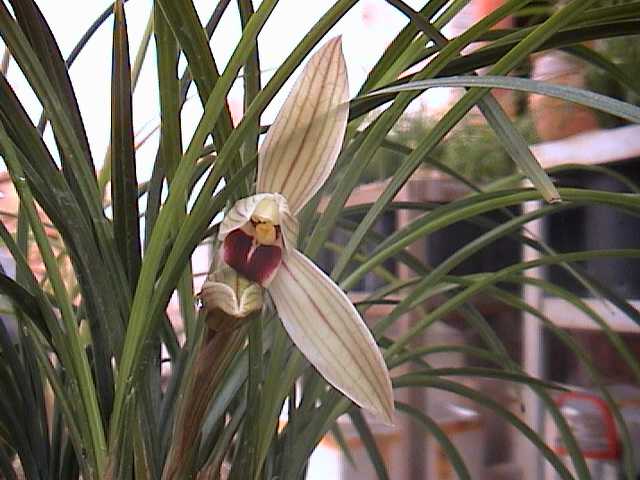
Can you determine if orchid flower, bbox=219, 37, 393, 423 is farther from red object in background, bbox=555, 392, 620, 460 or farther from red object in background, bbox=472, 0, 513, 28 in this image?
red object in background, bbox=472, 0, 513, 28

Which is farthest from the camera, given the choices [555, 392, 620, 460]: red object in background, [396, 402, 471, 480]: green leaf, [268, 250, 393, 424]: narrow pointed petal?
[555, 392, 620, 460]: red object in background

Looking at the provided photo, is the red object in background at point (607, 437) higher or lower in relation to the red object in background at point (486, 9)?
lower

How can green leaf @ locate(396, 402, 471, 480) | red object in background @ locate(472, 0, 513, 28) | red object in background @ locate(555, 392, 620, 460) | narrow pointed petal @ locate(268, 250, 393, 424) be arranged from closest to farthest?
1. narrow pointed petal @ locate(268, 250, 393, 424)
2. green leaf @ locate(396, 402, 471, 480)
3. red object in background @ locate(555, 392, 620, 460)
4. red object in background @ locate(472, 0, 513, 28)

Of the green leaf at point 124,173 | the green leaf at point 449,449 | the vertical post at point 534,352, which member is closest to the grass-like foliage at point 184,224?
the green leaf at point 124,173

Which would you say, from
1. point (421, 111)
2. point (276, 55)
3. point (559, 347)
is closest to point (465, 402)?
point (559, 347)

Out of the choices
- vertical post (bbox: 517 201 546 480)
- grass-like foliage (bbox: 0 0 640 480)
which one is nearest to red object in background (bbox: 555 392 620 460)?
vertical post (bbox: 517 201 546 480)

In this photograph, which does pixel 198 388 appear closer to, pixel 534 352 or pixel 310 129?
pixel 310 129

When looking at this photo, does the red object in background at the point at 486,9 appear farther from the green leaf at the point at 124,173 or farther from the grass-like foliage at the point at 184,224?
the green leaf at the point at 124,173

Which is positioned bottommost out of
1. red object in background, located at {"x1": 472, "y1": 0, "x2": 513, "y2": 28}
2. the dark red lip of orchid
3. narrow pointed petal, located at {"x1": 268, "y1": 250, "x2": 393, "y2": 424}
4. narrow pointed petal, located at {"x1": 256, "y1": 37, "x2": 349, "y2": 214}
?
narrow pointed petal, located at {"x1": 268, "y1": 250, "x2": 393, "y2": 424}

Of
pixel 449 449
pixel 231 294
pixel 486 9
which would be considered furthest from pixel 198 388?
pixel 486 9
